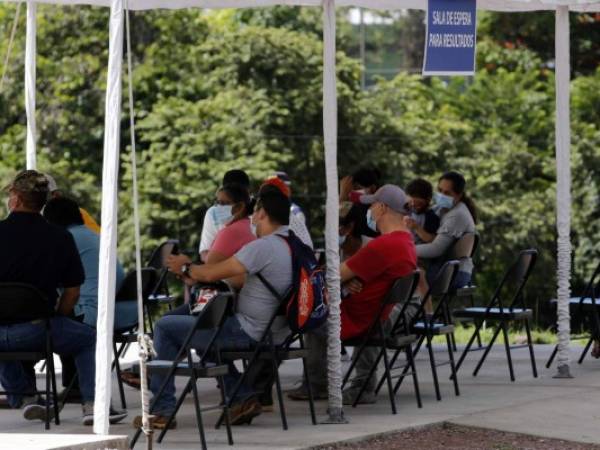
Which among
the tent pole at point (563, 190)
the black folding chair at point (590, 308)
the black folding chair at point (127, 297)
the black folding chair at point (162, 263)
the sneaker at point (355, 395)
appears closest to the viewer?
the black folding chair at point (127, 297)

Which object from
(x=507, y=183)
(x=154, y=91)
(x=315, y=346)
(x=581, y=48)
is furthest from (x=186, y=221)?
(x=315, y=346)

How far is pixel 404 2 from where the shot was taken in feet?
37.6

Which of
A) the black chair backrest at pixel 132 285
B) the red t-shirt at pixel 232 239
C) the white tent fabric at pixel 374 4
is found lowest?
the black chair backrest at pixel 132 285

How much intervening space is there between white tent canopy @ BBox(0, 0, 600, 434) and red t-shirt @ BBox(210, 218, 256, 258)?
62 centimetres

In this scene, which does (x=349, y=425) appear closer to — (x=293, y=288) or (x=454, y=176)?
(x=293, y=288)

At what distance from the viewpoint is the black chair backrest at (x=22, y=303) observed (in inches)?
353

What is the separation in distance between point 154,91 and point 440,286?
2415 centimetres

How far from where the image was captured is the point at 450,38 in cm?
1000

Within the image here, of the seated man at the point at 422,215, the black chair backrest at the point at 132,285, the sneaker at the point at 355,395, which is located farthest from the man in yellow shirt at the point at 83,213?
the seated man at the point at 422,215

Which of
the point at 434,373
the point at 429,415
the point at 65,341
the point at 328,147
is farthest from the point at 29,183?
the point at 434,373

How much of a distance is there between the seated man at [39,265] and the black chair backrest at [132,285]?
75 cm

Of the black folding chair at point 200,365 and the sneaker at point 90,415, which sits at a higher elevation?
the black folding chair at point 200,365

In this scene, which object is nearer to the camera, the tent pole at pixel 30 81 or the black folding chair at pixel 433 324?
the black folding chair at pixel 433 324

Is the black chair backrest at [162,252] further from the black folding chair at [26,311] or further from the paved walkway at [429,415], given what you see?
the black folding chair at [26,311]
